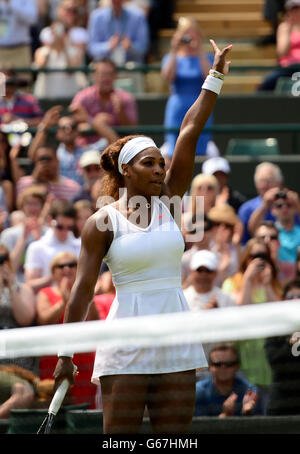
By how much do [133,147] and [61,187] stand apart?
195 inches

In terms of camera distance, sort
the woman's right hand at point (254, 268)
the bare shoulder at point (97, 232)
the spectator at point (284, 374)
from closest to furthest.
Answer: the bare shoulder at point (97, 232) < the spectator at point (284, 374) < the woman's right hand at point (254, 268)

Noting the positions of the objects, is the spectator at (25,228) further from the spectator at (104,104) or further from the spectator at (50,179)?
the spectator at (104,104)

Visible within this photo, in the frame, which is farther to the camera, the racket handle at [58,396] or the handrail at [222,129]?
the handrail at [222,129]

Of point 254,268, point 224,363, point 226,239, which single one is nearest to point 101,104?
point 226,239

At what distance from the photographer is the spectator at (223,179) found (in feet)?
30.9

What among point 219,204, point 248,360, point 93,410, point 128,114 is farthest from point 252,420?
point 128,114

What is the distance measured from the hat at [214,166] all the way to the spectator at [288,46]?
7.08ft

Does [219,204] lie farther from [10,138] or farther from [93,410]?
[93,410]

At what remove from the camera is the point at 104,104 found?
10.7 metres

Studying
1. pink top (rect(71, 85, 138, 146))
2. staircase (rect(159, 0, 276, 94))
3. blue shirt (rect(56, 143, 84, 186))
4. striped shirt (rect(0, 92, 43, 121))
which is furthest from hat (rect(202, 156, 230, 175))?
staircase (rect(159, 0, 276, 94))

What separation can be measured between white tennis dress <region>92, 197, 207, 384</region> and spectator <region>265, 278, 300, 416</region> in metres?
0.82

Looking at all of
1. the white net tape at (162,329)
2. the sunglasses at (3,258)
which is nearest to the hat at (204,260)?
the sunglasses at (3,258)

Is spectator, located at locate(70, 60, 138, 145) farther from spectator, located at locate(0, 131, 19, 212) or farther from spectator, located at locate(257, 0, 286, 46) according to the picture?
spectator, located at locate(257, 0, 286, 46)

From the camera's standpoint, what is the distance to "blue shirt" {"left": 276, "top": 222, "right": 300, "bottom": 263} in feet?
27.7
